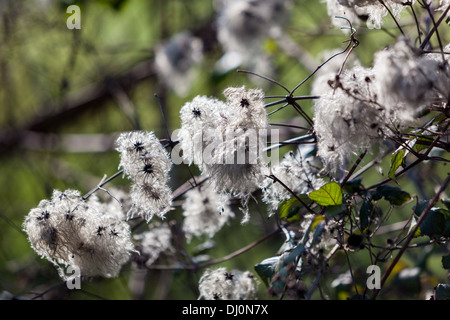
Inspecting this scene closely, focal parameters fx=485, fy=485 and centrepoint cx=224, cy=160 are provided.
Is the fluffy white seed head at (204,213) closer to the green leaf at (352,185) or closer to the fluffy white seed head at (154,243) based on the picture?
the fluffy white seed head at (154,243)

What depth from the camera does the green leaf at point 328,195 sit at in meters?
0.89

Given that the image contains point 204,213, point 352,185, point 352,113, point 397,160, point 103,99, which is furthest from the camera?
point 103,99

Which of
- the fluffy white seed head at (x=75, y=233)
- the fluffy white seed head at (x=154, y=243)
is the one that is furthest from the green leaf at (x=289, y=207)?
the fluffy white seed head at (x=154, y=243)

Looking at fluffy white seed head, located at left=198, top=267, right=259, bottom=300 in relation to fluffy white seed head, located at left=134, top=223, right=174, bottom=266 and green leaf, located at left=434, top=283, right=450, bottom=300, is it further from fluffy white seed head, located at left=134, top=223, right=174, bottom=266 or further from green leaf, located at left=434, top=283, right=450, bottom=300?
green leaf, located at left=434, top=283, right=450, bottom=300

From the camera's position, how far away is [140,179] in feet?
3.17

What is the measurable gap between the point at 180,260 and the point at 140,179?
0.63m

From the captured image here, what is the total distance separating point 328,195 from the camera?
0.90 m

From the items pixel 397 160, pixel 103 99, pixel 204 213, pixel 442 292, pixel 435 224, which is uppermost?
pixel 103 99

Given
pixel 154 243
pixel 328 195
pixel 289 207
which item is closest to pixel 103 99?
pixel 154 243

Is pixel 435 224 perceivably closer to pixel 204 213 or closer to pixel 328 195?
pixel 328 195

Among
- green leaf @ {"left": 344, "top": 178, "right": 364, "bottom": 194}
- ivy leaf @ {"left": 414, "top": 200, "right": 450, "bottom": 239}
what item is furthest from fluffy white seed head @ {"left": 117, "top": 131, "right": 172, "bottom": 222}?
ivy leaf @ {"left": 414, "top": 200, "right": 450, "bottom": 239}

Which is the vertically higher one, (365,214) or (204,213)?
(204,213)

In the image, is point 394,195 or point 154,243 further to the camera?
point 154,243
